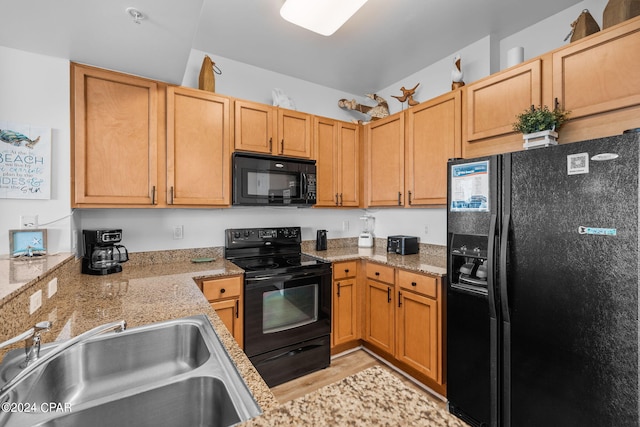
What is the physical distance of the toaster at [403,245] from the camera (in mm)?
2744

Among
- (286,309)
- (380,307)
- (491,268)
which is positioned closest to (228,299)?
(286,309)

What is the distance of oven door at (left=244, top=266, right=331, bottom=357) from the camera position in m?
2.12

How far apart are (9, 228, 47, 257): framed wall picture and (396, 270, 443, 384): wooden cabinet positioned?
234 cm

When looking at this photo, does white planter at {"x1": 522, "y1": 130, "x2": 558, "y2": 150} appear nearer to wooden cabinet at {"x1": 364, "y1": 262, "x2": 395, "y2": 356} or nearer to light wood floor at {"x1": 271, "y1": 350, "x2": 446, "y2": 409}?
wooden cabinet at {"x1": 364, "y1": 262, "x2": 395, "y2": 356}

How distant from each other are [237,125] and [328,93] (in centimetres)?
134

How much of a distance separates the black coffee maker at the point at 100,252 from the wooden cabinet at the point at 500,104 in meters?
2.57

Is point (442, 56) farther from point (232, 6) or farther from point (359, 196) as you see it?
point (232, 6)

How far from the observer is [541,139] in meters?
1.67

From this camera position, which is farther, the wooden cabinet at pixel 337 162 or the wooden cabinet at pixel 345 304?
the wooden cabinet at pixel 337 162

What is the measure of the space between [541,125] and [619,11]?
2.25ft

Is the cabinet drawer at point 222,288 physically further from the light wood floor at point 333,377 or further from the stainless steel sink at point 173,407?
the stainless steel sink at point 173,407

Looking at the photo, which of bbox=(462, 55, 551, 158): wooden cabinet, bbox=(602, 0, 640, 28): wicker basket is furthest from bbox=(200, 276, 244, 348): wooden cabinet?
bbox=(602, 0, 640, 28): wicker basket

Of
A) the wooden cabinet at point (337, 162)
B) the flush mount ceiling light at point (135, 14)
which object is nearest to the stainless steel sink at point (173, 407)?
the flush mount ceiling light at point (135, 14)

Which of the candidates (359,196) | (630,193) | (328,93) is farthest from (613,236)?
(328,93)
